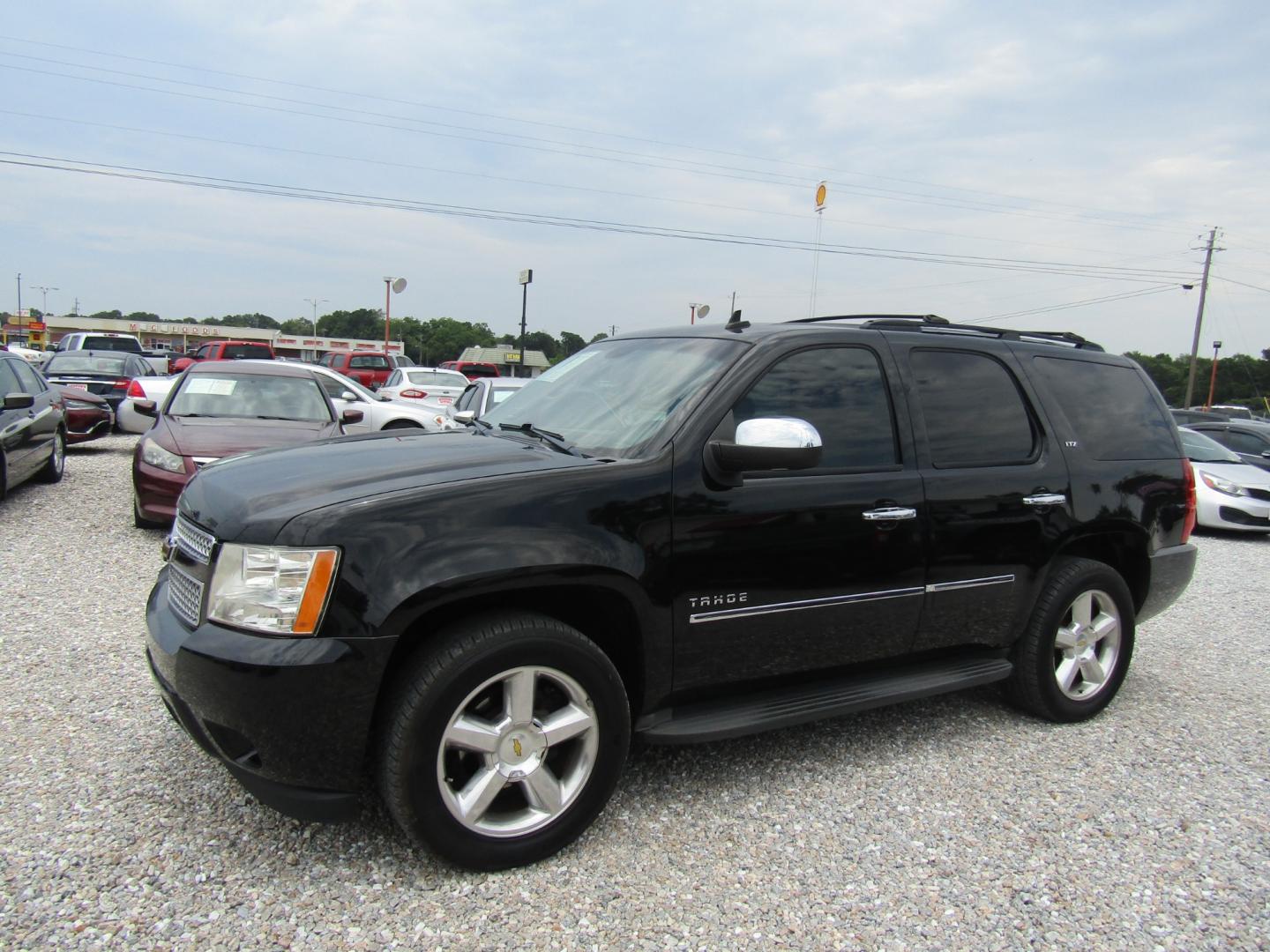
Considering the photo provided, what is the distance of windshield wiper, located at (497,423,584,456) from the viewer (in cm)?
314

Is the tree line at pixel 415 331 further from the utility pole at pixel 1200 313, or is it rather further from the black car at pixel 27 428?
the black car at pixel 27 428

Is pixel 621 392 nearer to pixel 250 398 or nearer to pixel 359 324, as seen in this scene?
pixel 250 398

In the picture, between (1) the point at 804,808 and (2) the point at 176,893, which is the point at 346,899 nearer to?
(2) the point at 176,893

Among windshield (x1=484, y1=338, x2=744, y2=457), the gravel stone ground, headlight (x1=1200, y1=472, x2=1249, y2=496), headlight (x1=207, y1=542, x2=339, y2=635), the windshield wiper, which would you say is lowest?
the gravel stone ground

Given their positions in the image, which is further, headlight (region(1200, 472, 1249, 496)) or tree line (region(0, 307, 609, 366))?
tree line (region(0, 307, 609, 366))

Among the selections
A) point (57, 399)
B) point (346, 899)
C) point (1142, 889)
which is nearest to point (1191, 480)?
point (1142, 889)

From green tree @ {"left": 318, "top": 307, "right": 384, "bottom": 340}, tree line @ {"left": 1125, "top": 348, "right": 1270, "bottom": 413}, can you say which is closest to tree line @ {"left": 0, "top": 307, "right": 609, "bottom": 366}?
green tree @ {"left": 318, "top": 307, "right": 384, "bottom": 340}

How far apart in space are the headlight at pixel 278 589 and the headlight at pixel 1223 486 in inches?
463

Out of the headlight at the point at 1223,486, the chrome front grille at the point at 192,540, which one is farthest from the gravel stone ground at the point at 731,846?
the headlight at the point at 1223,486

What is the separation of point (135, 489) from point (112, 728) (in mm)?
4129

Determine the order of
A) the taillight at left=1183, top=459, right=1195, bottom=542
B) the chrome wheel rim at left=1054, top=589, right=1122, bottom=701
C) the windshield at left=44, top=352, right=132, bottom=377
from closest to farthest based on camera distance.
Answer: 1. the chrome wheel rim at left=1054, top=589, right=1122, bottom=701
2. the taillight at left=1183, top=459, right=1195, bottom=542
3. the windshield at left=44, top=352, right=132, bottom=377

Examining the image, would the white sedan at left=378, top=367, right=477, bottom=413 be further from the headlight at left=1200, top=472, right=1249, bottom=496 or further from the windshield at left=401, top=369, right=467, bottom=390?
the headlight at left=1200, top=472, right=1249, bottom=496

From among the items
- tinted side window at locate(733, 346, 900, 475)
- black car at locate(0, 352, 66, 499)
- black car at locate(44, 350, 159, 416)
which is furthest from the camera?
black car at locate(44, 350, 159, 416)

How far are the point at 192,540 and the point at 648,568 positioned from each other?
4.98 ft
